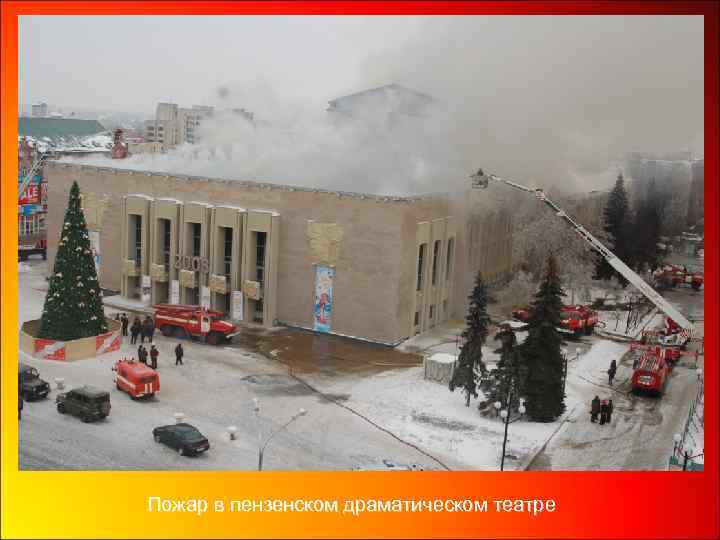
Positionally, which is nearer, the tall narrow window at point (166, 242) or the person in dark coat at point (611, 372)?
the person in dark coat at point (611, 372)

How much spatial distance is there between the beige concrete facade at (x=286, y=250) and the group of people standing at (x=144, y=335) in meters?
3.88

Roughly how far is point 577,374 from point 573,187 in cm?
1231

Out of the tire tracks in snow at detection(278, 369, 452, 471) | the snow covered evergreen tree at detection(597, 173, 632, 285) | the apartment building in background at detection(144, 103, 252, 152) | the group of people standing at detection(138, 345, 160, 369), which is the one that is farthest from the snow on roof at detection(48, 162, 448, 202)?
the apartment building in background at detection(144, 103, 252, 152)

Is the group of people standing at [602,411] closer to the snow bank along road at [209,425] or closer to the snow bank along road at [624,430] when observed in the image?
the snow bank along road at [624,430]

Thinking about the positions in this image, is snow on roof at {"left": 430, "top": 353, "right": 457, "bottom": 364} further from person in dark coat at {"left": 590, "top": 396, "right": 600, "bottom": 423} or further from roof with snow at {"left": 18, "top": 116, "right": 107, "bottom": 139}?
roof with snow at {"left": 18, "top": 116, "right": 107, "bottom": 139}

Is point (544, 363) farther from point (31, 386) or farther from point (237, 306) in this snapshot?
point (31, 386)

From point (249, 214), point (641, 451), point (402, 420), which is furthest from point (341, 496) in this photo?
point (249, 214)

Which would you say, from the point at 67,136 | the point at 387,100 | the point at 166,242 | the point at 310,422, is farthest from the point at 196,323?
the point at 67,136

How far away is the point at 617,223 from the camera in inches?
1759

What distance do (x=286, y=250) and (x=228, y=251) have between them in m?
2.80

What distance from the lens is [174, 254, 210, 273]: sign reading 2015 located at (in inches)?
1448

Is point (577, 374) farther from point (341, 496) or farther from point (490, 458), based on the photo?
point (341, 496)

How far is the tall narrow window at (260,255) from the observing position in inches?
1437

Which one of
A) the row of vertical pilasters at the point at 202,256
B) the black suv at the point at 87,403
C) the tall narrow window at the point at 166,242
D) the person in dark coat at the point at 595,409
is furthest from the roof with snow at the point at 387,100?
the black suv at the point at 87,403
